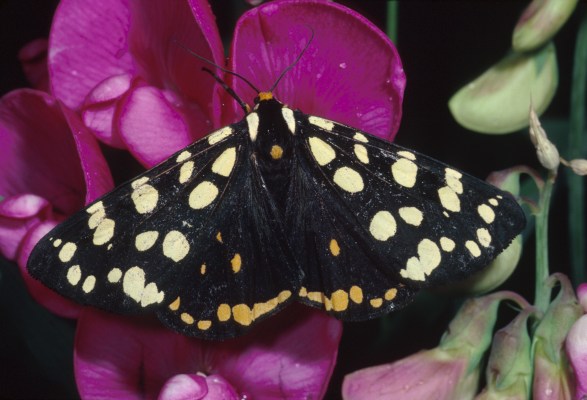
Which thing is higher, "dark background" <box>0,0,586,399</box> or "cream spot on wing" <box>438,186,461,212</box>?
"cream spot on wing" <box>438,186,461,212</box>

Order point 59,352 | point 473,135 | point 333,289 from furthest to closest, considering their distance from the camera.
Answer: point 473,135 → point 59,352 → point 333,289

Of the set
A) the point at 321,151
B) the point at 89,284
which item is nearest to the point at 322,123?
the point at 321,151

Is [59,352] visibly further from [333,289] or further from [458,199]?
[458,199]

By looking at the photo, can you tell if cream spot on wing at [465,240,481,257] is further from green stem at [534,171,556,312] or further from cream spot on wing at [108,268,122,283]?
cream spot on wing at [108,268,122,283]

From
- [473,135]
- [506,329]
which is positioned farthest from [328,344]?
[473,135]

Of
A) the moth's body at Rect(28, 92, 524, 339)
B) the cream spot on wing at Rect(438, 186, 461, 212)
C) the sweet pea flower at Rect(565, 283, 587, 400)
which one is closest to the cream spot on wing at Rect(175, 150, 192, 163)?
the moth's body at Rect(28, 92, 524, 339)

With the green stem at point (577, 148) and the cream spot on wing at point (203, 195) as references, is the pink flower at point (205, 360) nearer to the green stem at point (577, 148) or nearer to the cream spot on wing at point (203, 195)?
the cream spot on wing at point (203, 195)

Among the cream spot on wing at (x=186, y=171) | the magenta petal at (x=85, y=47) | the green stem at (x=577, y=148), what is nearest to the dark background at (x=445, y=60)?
the green stem at (x=577, y=148)
